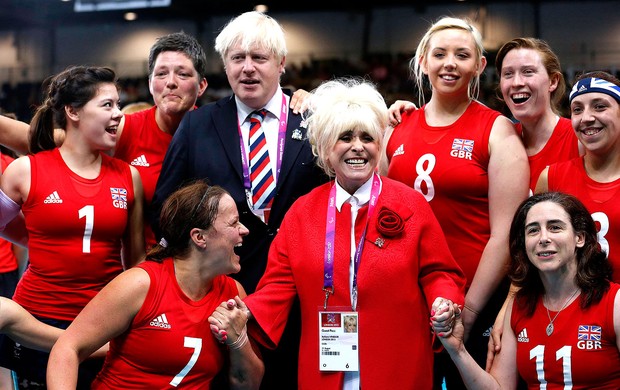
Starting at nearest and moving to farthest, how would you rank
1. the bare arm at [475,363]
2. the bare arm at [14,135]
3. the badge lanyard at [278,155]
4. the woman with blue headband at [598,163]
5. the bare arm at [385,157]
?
the bare arm at [475,363] < the woman with blue headband at [598,163] < the badge lanyard at [278,155] < the bare arm at [385,157] < the bare arm at [14,135]

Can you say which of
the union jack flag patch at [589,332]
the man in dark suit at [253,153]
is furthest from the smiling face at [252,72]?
the union jack flag patch at [589,332]

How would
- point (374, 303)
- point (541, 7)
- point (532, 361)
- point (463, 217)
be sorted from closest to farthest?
point (374, 303), point (532, 361), point (463, 217), point (541, 7)

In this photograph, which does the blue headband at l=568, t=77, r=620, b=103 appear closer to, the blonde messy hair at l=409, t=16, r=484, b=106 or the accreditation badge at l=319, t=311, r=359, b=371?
the blonde messy hair at l=409, t=16, r=484, b=106

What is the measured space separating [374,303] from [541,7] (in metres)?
15.4

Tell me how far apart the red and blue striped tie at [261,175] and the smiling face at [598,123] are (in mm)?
1318

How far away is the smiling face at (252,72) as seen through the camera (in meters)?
3.42

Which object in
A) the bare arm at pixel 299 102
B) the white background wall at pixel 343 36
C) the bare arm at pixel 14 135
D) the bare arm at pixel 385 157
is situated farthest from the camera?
the white background wall at pixel 343 36

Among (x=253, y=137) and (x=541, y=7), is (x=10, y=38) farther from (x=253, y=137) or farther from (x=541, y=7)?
(x=253, y=137)

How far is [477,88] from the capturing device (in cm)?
358

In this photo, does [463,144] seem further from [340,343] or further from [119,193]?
[119,193]

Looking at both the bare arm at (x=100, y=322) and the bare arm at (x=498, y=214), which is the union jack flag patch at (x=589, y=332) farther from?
the bare arm at (x=100, y=322)

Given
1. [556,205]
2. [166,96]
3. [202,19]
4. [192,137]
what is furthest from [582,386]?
[202,19]

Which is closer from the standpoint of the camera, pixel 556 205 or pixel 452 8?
pixel 556 205

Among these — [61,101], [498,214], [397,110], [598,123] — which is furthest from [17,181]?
[598,123]
